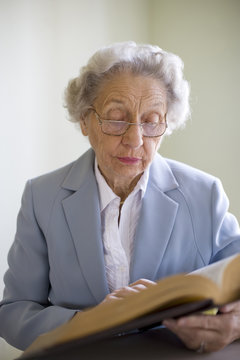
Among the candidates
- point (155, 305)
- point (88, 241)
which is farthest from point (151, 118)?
point (155, 305)

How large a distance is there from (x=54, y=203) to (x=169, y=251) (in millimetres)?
404

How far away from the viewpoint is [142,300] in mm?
716

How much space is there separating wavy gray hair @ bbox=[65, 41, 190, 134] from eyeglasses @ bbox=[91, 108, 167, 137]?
0.36 feet

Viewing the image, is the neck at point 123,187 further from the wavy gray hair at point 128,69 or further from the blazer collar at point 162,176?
the wavy gray hair at point 128,69

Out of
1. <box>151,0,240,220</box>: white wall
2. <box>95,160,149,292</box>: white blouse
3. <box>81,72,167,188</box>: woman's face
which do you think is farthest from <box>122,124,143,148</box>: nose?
<box>151,0,240,220</box>: white wall

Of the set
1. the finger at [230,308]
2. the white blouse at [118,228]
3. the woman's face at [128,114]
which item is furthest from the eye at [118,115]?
the finger at [230,308]

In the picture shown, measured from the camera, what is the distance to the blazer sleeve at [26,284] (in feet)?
4.29

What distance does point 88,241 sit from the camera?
1401 millimetres

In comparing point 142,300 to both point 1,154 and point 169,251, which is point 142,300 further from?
point 1,154

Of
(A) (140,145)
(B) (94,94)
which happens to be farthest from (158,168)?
Result: (B) (94,94)

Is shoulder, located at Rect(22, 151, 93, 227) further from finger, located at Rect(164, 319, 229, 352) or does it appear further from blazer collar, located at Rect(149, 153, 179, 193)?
finger, located at Rect(164, 319, 229, 352)

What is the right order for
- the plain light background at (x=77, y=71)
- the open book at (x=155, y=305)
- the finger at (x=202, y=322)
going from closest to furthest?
the open book at (x=155, y=305) < the finger at (x=202, y=322) < the plain light background at (x=77, y=71)

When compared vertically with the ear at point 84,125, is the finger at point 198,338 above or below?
below

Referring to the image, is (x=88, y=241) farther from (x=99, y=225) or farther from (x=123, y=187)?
(x=123, y=187)
